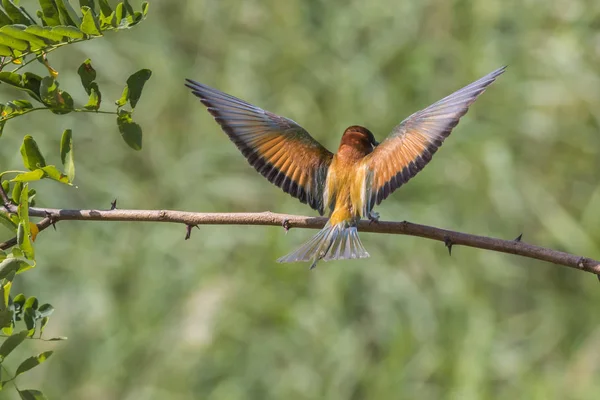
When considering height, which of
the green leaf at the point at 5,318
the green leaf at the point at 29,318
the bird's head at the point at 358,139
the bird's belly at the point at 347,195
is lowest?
the green leaf at the point at 5,318

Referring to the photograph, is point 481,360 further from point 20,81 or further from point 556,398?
point 20,81

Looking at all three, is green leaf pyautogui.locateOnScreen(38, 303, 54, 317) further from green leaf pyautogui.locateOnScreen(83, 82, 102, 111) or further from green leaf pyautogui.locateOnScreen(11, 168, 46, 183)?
green leaf pyautogui.locateOnScreen(83, 82, 102, 111)

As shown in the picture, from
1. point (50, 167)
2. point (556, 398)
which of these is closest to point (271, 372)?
point (556, 398)

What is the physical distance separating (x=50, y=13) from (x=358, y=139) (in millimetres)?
1146

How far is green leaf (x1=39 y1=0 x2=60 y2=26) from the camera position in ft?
5.05

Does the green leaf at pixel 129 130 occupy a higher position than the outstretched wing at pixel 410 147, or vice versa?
the outstretched wing at pixel 410 147

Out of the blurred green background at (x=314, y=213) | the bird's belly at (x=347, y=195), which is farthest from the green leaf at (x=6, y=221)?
the blurred green background at (x=314, y=213)

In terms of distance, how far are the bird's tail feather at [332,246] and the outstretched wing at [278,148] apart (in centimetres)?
10

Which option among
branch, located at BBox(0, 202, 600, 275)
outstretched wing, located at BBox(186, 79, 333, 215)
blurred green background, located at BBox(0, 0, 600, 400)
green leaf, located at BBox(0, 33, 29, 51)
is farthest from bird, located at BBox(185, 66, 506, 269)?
blurred green background, located at BBox(0, 0, 600, 400)

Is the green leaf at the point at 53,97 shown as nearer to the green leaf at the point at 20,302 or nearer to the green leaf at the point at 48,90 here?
the green leaf at the point at 48,90

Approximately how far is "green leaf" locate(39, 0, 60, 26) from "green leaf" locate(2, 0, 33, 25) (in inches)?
1.1

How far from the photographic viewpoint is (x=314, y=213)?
12.9 feet

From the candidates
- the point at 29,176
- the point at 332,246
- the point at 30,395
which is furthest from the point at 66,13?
the point at 332,246

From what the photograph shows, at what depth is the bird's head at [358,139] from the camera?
2.55 metres
